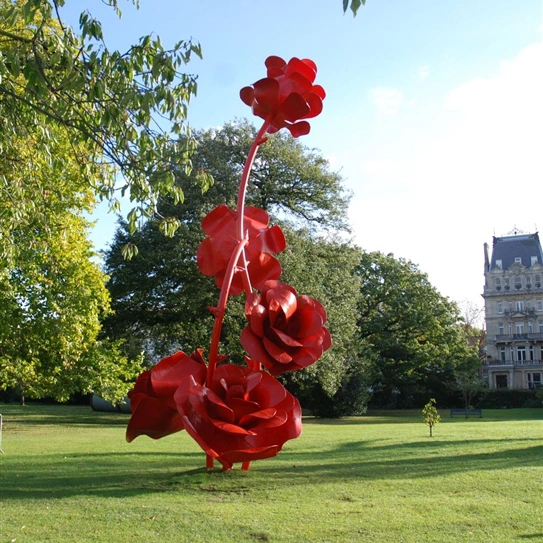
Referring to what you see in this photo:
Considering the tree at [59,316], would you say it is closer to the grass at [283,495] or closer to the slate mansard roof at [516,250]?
the grass at [283,495]

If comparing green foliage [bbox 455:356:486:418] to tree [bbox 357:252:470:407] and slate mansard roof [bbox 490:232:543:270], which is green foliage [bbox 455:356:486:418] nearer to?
tree [bbox 357:252:470:407]

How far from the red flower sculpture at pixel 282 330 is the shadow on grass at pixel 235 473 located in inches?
365

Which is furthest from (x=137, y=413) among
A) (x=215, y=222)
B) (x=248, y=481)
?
(x=248, y=481)

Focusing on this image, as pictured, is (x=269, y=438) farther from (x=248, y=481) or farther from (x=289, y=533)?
(x=248, y=481)

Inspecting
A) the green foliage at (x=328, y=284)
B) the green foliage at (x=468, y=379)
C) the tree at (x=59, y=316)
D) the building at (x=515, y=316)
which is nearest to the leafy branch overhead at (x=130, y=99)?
the tree at (x=59, y=316)

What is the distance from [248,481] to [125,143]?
7055 mm

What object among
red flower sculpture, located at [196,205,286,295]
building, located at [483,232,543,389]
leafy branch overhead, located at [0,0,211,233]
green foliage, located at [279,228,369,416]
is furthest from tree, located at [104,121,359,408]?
building, located at [483,232,543,389]

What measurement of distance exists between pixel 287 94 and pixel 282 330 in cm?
84

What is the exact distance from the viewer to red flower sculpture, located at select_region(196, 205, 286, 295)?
A: 2.13 m

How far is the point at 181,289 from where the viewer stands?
25531mm

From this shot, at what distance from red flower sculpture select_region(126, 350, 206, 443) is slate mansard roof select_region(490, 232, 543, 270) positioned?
75169mm

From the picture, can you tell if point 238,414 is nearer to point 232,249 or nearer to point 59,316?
point 232,249

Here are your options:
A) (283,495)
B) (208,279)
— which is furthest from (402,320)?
(283,495)

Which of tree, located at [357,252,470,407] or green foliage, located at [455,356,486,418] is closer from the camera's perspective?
tree, located at [357,252,470,407]
